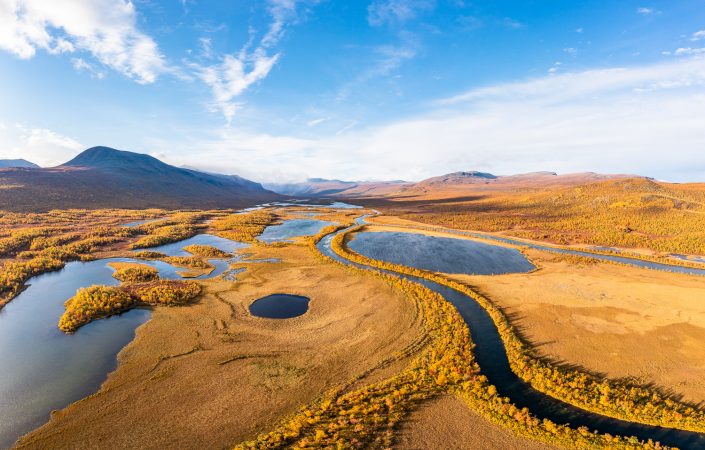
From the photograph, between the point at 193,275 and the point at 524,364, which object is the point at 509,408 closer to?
the point at 524,364

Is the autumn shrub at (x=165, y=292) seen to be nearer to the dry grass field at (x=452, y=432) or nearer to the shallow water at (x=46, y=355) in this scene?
the shallow water at (x=46, y=355)

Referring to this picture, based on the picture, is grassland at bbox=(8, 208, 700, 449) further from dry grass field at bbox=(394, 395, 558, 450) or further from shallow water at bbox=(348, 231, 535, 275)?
shallow water at bbox=(348, 231, 535, 275)

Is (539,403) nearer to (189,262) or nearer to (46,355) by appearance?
(46,355)

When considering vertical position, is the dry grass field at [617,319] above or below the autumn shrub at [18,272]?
below

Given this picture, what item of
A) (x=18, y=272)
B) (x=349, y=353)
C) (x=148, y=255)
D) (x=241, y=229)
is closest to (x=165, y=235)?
(x=148, y=255)

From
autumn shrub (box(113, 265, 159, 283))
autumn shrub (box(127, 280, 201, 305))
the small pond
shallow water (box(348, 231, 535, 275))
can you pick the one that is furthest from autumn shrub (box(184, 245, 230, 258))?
shallow water (box(348, 231, 535, 275))

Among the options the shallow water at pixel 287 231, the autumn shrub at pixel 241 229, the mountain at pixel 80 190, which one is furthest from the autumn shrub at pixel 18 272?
the mountain at pixel 80 190

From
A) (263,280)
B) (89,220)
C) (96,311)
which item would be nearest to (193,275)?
(263,280)
